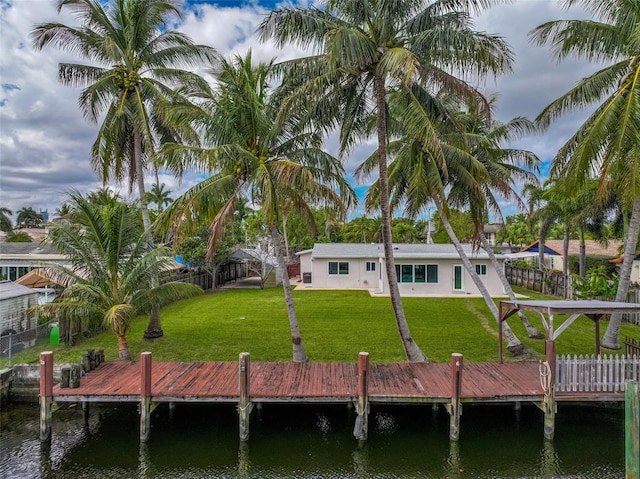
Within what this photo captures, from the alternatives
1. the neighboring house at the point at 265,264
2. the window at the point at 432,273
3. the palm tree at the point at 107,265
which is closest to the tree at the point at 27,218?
the neighboring house at the point at 265,264

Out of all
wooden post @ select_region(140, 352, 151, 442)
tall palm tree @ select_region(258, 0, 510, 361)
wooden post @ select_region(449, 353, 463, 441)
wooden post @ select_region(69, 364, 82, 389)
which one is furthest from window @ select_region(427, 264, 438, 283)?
wooden post @ select_region(69, 364, 82, 389)

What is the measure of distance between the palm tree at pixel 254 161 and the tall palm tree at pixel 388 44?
47.5 inches

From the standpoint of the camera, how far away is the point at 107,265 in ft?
37.3

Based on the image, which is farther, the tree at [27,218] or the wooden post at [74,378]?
the tree at [27,218]

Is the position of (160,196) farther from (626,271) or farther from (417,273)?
(626,271)

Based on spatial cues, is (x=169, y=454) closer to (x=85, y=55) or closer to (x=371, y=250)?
(x=85, y=55)

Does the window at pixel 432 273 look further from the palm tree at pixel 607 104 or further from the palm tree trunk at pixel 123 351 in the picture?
the palm tree trunk at pixel 123 351

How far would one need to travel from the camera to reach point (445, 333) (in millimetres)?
14367

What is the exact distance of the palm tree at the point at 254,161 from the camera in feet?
33.3

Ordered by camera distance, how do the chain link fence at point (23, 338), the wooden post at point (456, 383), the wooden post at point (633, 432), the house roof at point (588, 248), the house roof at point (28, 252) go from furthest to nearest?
1. the house roof at point (588, 248)
2. the house roof at point (28, 252)
3. the chain link fence at point (23, 338)
4. the wooden post at point (456, 383)
5. the wooden post at point (633, 432)

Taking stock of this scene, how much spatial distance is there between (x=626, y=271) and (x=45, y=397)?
15.9 meters

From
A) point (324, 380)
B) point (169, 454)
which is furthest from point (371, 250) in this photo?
point (169, 454)

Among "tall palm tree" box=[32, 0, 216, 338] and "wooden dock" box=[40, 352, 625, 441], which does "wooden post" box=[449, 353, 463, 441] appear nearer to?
"wooden dock" box=[40, 352, 625, 441]

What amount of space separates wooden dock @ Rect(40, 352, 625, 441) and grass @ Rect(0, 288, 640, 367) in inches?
75.1
